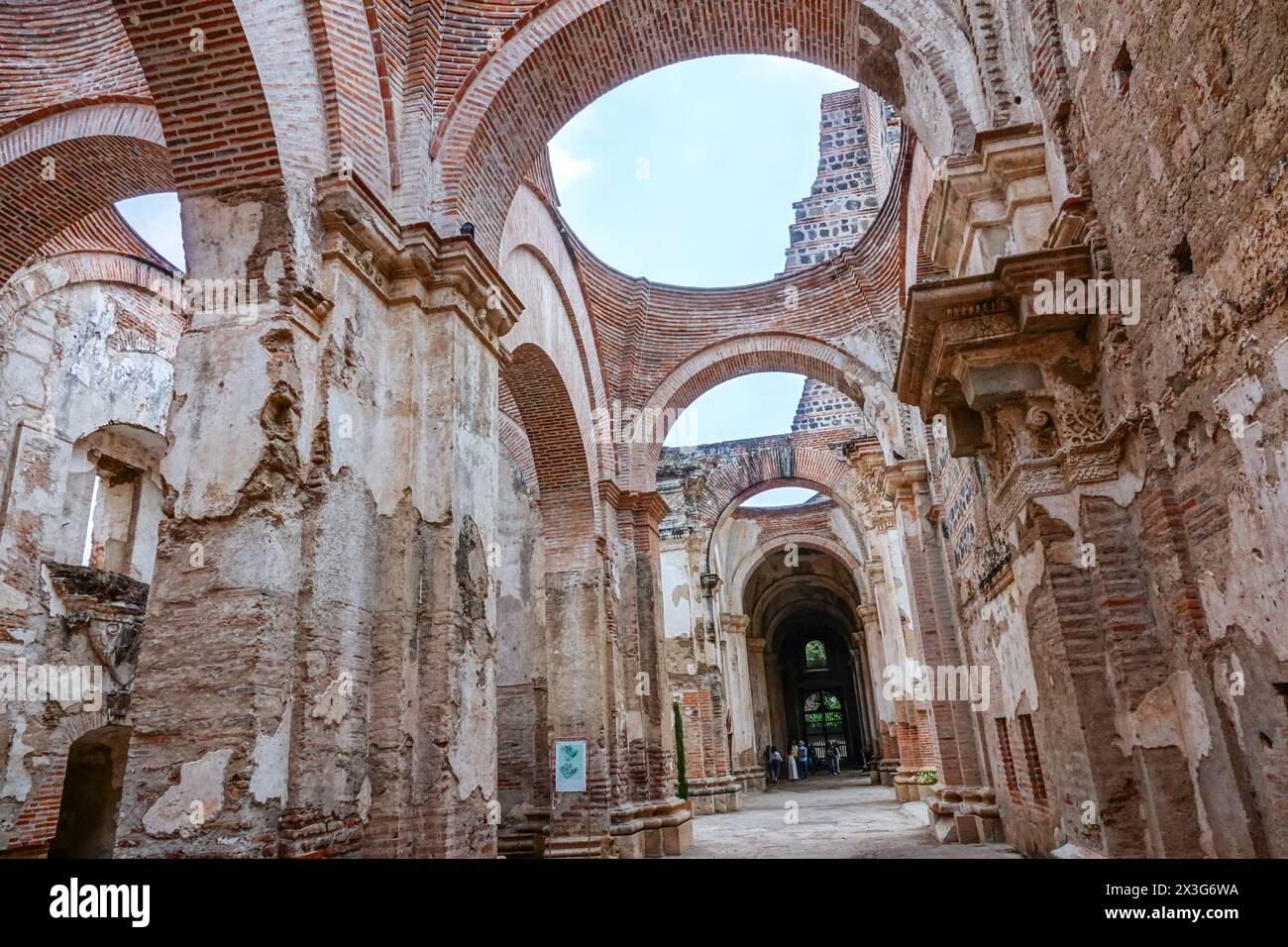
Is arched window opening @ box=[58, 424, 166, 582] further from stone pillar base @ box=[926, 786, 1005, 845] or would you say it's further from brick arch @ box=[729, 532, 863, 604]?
brick arch @ box=[729, 532, 863, 604]

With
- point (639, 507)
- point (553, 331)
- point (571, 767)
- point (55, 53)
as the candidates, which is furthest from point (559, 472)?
point (55, 53)

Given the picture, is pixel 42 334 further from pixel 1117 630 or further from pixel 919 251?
pixel 1117 630

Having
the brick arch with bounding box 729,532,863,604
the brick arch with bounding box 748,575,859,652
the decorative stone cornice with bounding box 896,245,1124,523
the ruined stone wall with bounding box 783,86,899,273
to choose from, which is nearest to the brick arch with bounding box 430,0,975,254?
Result: the decorative stone cornice with bounding box 896,245,1124,523

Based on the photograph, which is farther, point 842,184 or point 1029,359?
point 842,184

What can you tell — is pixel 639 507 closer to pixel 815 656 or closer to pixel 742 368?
pixel 742 368

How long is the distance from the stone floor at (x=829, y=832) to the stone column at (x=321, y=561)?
186 inches

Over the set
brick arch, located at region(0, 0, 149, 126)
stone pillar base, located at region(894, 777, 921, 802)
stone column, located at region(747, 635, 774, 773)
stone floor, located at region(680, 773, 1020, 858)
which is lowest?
stone floor, located at region(680, 773, 1020, 858)

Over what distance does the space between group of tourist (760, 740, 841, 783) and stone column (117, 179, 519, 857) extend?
20.1 meters

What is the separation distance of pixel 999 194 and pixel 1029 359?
1.17 meters

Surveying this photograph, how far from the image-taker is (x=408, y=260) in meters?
5.40

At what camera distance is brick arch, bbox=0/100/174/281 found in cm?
674

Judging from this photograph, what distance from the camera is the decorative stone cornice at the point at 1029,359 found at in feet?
13.8

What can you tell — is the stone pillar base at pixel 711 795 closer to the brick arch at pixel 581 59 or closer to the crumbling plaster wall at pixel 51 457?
the crumbling plaster wall at pixel 51 457
